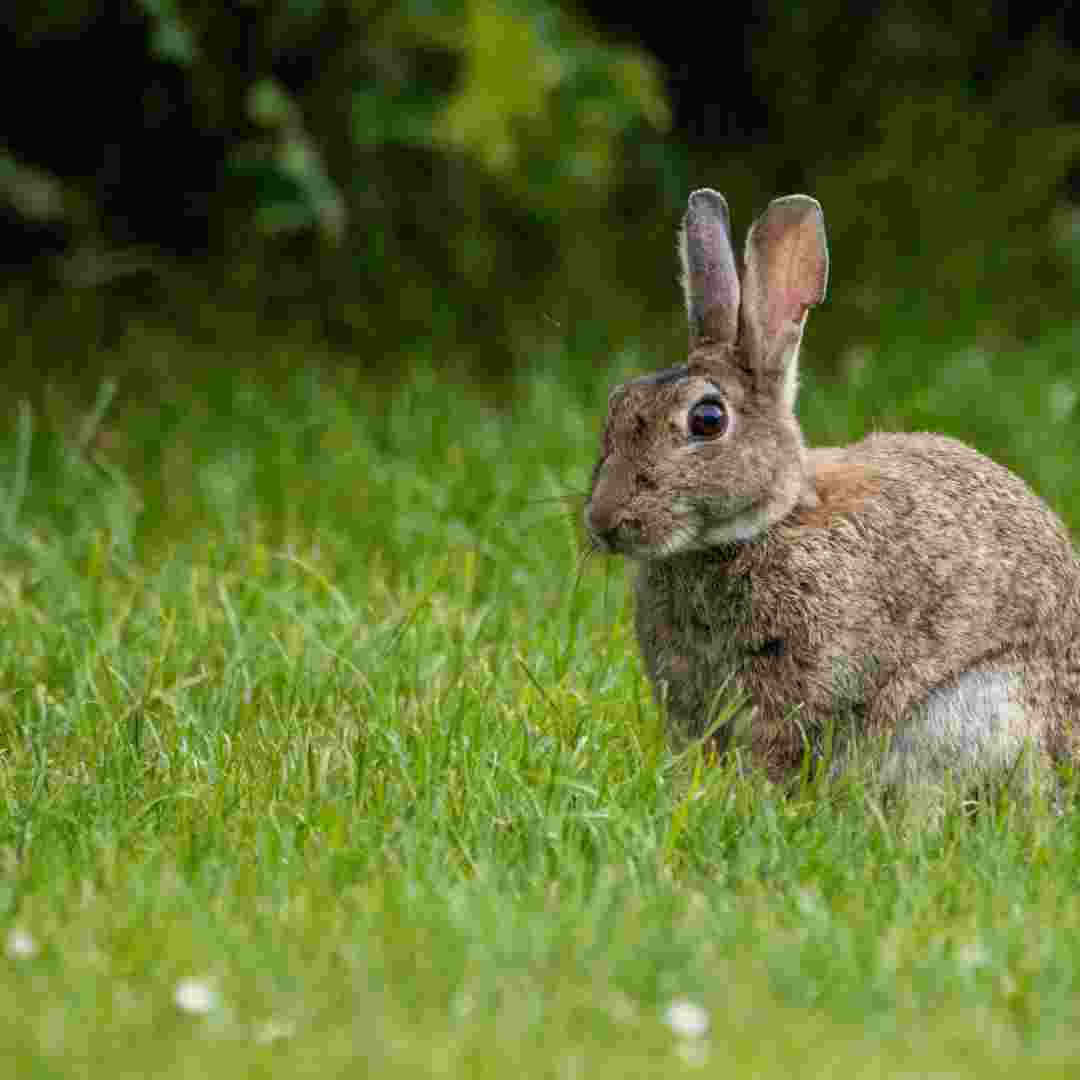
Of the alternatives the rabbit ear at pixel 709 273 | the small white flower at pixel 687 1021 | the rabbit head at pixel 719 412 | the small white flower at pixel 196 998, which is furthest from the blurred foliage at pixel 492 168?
the small white flower at pixel 687 1021

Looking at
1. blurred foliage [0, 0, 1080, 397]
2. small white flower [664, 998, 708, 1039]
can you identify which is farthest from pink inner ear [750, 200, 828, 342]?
blurred foliage [0, 0, 1080, 397]

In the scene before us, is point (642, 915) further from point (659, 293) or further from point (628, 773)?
point (659, 293)

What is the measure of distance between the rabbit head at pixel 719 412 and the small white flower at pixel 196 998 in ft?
5.37

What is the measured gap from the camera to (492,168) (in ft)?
26.5

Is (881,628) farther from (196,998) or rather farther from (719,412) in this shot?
(196,998)

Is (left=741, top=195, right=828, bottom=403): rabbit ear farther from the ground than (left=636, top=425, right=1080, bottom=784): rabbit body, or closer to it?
farther from the ground

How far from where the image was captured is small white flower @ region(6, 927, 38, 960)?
350 centimetres

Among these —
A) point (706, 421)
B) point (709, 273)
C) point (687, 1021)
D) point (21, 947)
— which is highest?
point (709, 273)

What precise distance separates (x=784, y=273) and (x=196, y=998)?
7.68 ft

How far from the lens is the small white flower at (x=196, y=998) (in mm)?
3271

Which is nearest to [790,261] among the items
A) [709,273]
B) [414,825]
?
[709,273]

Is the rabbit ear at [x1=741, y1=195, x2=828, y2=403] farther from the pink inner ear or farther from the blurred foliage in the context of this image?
the blurred foliage

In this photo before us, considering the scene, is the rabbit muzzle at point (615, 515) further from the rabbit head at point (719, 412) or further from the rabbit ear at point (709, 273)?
the rabbit ear at point (709, 273)

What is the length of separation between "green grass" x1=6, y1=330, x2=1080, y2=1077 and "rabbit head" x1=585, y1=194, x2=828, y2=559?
524 millimetres
